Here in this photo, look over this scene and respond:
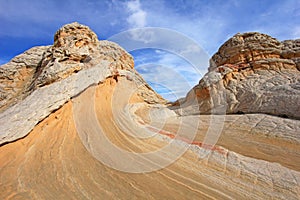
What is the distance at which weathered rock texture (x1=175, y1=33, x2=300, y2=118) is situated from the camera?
627 cm

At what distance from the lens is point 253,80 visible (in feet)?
25.7

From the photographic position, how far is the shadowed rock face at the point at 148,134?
2824 mm

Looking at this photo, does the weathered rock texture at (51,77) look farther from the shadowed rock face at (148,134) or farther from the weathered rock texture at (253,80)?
the weathered rock texture at (253,80)

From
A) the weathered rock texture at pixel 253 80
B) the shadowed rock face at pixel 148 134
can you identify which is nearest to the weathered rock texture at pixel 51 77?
the shadowed rock face at pixel 148 134

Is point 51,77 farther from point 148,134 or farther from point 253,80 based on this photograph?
point 253,80

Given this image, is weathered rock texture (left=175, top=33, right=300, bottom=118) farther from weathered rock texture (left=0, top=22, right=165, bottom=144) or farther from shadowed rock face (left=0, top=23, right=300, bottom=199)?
weathered rock texture (left=0, top=22, right=165, bottom=144)

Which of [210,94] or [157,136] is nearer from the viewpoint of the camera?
[157,136]

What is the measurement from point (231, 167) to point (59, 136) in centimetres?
380

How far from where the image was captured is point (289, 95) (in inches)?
232

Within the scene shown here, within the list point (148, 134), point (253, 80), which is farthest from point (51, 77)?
point (253, 80)

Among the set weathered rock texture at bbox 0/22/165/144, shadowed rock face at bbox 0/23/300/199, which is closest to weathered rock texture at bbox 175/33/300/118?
shadowed rock face at bbox 0/23/300/199

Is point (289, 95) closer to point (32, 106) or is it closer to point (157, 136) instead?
point (157, 136)

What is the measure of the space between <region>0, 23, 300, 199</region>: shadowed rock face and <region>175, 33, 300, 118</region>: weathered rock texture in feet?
0.14

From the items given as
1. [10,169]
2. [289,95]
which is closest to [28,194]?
[10,169]
